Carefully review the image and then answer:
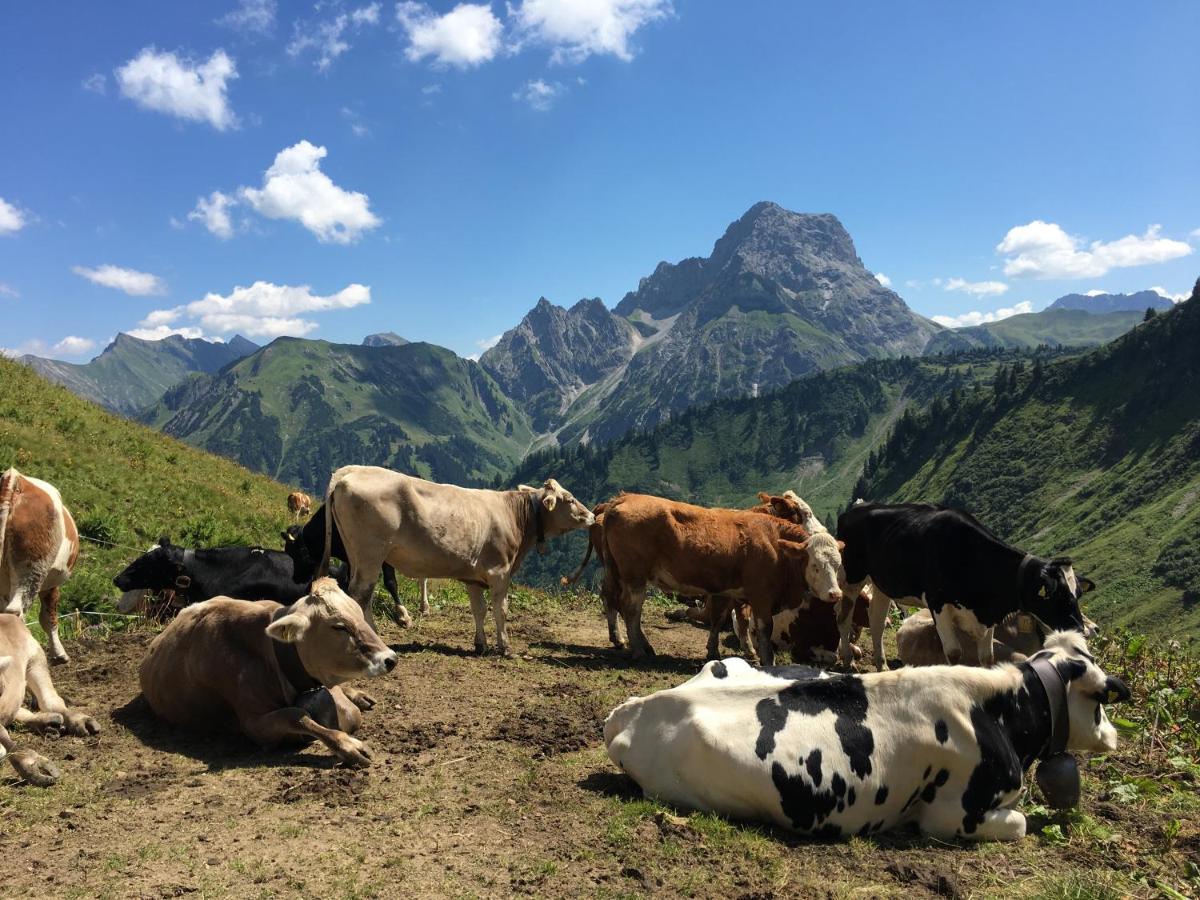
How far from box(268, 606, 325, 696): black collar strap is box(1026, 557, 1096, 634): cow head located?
28.2ft

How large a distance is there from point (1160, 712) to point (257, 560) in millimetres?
12645

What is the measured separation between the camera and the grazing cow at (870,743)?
6.24m

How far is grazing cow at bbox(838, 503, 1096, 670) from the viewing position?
9969 mm

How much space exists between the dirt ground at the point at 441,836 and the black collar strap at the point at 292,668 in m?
0.64

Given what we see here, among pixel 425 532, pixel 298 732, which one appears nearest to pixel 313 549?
pixel 425 532

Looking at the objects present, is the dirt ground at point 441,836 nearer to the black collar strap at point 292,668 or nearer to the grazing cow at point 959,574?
the black collar strap at point 292,668

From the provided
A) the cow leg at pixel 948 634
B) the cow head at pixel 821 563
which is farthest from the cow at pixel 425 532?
the cow leg at pixel 948 634

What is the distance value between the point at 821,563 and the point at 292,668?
26.3ft

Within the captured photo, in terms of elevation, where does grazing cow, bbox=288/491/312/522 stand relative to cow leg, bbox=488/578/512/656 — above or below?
above

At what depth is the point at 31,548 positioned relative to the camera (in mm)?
9945

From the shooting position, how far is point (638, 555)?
13.4 meters

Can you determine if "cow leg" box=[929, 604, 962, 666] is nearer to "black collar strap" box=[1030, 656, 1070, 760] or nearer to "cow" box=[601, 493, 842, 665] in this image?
"cow" box=[601, 493, 842, 665]

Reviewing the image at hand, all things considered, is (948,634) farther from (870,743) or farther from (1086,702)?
(870,743)

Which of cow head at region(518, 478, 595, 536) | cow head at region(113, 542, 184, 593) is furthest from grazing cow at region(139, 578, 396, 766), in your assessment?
cow head at region(518, 478, 595, 536)
